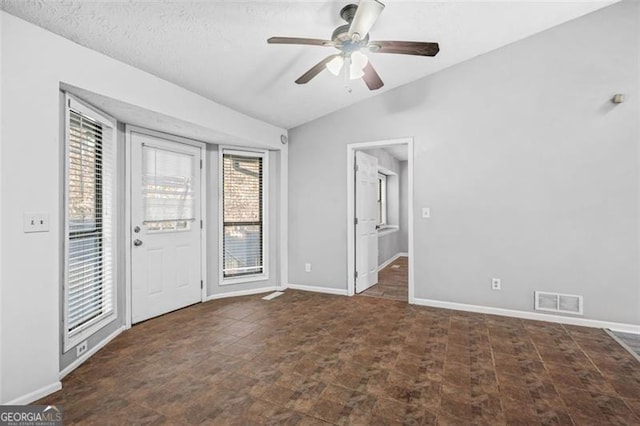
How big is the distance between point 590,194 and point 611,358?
1.62 metres

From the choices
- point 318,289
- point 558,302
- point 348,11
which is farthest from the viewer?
point 318,289

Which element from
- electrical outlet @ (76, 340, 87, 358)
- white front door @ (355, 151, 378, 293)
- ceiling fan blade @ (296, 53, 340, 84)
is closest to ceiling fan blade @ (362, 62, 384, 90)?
ceiling fan blade @ (296, 53, 340, 84)

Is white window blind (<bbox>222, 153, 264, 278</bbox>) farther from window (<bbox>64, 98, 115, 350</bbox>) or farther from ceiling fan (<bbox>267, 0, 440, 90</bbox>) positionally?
ceiling fan (<bbox>267, 0, 440, 90</bbox>)

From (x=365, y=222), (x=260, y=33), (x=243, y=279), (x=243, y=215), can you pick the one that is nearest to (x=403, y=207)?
(x=365, y=222)

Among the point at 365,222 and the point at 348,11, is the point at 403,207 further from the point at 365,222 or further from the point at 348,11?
the point at 348,11

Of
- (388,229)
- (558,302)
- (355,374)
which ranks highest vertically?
(388,229)

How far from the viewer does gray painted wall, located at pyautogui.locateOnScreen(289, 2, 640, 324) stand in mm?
3008

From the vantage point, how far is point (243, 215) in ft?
14.5

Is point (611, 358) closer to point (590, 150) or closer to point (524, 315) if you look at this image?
point (524, 315)

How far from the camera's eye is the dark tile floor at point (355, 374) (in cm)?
178

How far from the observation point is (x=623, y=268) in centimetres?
301

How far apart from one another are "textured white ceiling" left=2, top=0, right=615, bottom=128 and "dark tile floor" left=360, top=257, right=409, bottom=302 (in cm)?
289

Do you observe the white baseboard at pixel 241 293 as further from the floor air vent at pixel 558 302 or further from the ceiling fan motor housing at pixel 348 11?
the ceiling fan motor housing at pixel 348 11

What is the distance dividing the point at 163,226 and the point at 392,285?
3.56 metres
